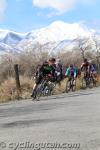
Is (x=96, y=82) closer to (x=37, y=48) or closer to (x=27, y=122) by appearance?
(x=27, y=122)

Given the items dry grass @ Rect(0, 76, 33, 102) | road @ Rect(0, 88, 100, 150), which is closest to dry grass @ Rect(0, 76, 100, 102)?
dry grass @ Rect(0, 76, 33, 102)

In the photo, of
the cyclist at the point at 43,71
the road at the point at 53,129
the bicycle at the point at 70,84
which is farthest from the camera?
the bicycle at the point at 70,84

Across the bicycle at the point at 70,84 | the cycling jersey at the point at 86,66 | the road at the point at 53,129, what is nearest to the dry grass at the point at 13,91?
the bicycle at the point at 70,84

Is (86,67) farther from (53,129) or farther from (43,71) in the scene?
(53,129)

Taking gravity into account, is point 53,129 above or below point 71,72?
below

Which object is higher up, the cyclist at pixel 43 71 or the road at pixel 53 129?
the cyclist at pixel 43 71

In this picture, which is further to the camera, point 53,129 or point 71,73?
point 71,73

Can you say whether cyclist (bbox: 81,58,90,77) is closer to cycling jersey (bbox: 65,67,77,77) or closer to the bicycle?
cycling jersey (bbox: 65,67,77,77)

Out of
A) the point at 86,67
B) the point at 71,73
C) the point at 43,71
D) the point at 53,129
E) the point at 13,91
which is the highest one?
the point at 43,71

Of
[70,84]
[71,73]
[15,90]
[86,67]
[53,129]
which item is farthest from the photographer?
[86,67]

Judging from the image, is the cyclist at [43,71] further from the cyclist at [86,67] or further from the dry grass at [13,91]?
the cyclist at [86,67]

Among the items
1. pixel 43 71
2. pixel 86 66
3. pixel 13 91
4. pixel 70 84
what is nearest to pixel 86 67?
pixel 86 66

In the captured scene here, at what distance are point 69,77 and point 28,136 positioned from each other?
59.8 ft

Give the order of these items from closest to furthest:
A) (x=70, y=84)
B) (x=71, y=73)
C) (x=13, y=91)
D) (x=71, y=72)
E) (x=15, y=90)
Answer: (x=13, y=91)
(x=15, y=90)
(x=70, y=84)
(x=71, y=73)
(x=71, y=72)
